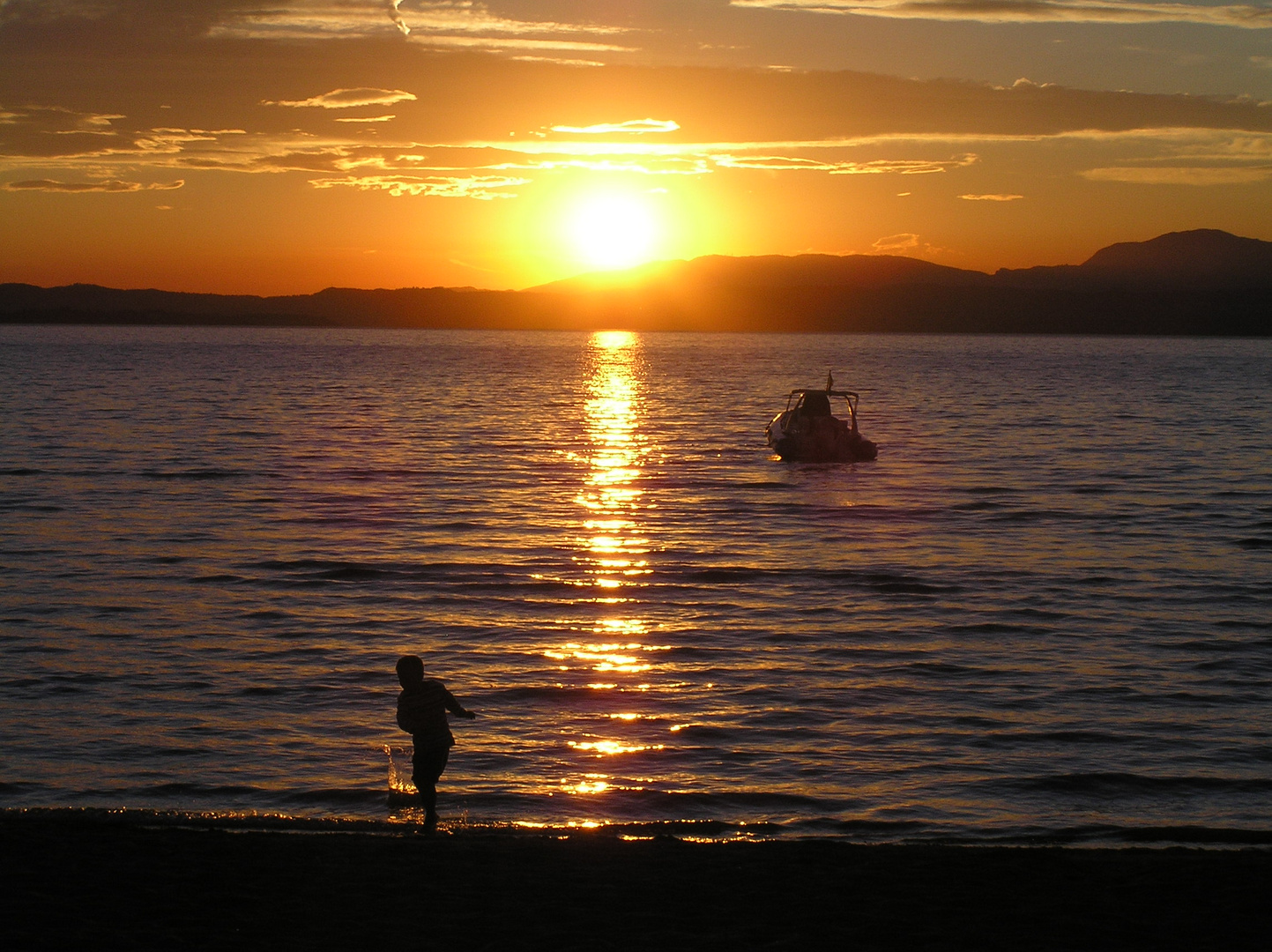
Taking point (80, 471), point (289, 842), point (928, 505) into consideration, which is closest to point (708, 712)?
point (289, 842)

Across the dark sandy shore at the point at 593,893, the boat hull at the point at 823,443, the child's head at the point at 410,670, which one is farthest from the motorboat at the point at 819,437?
the dark sandy shore at the point at 593,893

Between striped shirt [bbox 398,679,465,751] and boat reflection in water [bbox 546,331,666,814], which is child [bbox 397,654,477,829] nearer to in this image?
striped shirt [bbox 398,679,465,751]

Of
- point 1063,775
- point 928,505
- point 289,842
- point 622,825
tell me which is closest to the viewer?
point 289,842

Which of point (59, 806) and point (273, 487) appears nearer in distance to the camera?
point (59, 806)

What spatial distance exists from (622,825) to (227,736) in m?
5.56

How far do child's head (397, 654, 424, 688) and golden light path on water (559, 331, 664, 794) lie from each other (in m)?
2.84

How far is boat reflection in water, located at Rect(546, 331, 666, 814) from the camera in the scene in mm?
14570

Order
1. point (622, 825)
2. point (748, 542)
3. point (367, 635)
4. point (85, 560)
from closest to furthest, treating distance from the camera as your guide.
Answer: point (622, 825) < point (367, 635) < point (85, 560) < point (748, 542)

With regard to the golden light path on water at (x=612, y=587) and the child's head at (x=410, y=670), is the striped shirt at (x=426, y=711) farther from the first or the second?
the golden light path on water at (x=612, y=587)

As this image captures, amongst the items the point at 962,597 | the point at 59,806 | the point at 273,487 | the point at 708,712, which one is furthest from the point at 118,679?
the point at 273,487

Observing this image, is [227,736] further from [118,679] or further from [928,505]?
[928,505]

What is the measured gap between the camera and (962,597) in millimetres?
24312

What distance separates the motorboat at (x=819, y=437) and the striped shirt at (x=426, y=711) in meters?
41.1

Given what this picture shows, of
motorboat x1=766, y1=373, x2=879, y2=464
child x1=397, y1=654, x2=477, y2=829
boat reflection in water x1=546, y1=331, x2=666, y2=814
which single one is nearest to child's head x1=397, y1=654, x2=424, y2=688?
child x1=397, y1=654, x2=477, y2=829
